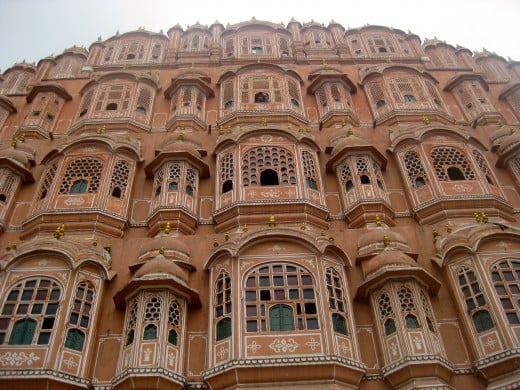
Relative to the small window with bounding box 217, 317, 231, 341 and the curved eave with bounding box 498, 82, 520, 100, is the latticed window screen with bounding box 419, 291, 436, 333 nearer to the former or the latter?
the small window with bounding box 217, 317, 231, 341

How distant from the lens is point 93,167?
19.5 metres

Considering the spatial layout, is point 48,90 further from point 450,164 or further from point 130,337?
point 450,164

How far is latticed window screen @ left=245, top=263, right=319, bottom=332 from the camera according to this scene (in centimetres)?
1369

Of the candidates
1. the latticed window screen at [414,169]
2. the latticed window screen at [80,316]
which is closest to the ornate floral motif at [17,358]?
the latticed window screen at [80,316]

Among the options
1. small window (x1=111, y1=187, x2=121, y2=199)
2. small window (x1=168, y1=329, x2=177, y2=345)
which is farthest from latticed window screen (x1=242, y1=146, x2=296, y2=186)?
small window (x1=168, y1=329, x2=177, y2=345)

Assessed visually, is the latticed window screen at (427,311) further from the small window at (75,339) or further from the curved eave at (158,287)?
the small window at (75,339)

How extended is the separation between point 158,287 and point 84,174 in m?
6.75

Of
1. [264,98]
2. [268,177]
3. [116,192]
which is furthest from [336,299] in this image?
[264,98]

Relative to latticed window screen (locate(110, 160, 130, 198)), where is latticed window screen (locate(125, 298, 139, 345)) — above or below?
below

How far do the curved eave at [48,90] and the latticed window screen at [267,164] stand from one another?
10.4 metres

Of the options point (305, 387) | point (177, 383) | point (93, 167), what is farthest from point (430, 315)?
point (93, 167)

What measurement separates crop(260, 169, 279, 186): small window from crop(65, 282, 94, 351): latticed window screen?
278 inches

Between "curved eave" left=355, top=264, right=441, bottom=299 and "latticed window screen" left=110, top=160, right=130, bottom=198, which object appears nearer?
"curved eave" left=355, top=264, right=441, bottom=299

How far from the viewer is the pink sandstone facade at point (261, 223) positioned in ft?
43.7
